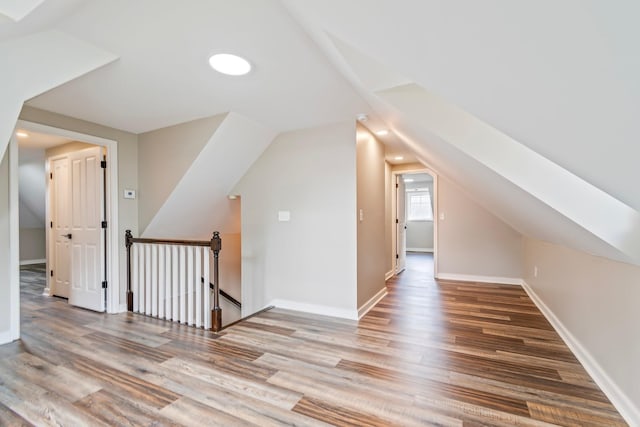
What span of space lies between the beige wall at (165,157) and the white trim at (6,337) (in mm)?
1441

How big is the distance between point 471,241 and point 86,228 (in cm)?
559

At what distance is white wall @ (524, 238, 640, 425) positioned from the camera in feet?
5.03

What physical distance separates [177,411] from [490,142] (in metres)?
2.45

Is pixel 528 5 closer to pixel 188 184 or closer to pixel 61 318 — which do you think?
pixel 188 184

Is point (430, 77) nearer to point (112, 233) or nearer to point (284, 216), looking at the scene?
point (284, 216)

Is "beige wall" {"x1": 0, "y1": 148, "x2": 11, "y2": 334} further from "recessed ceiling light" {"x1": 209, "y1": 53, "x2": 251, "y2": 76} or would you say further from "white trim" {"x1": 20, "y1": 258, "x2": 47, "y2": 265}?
"white trim" {"x1": 20, "y1": 258, "x2": 47, "y2": 265}

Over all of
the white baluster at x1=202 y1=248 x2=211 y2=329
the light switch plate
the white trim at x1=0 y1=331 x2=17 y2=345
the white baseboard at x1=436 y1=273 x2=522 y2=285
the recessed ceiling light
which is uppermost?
the recessed ceiling light

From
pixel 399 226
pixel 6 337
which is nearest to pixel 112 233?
pixel 6 337

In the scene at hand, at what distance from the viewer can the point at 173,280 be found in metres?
3.14

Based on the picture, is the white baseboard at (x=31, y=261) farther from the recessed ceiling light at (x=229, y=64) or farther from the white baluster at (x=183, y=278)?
the recessed ceiling light at (x=229, y=64)

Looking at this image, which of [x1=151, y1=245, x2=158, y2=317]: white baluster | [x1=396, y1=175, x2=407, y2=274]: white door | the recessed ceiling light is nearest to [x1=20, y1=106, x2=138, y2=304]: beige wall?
[x1=151, y1=245, x2=158, y2=317]: white baluster

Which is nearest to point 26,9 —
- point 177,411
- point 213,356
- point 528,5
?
point 528,5

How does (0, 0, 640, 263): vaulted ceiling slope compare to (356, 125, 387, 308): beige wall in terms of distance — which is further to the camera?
(356, 125, 387, 308): beige wall

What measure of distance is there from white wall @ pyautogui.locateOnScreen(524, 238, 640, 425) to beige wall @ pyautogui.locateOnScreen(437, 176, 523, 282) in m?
1.93
